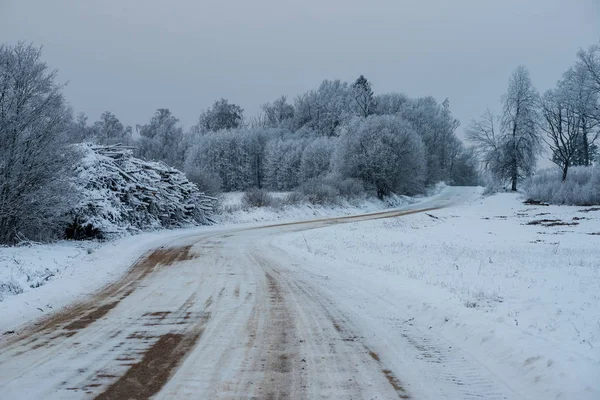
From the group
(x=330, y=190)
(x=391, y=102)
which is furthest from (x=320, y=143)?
(x=330, y=190)

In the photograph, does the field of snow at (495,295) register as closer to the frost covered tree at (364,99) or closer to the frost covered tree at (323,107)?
the frost covered tree at (364,99)

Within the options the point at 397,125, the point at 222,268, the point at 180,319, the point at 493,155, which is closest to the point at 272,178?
the point at 397,125

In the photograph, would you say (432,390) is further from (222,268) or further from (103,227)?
(103,227)

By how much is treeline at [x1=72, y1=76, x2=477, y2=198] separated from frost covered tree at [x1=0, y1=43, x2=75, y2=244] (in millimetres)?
2643

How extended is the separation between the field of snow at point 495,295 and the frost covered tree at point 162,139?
2743 inches

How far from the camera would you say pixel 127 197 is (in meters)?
20.5

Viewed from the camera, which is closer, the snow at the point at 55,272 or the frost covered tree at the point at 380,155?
the snow at the point at 55,272

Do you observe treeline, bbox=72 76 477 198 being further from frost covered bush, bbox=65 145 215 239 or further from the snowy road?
the snowy road

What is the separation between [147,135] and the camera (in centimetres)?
10150

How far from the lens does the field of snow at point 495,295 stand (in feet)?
14.7

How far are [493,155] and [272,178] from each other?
35.9 m

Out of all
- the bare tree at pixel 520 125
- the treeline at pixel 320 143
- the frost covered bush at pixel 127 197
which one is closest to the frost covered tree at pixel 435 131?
the treeline at pixel 320 143

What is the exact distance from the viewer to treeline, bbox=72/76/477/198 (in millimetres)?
49812

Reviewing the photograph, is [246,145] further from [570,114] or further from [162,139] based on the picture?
[570,114]
